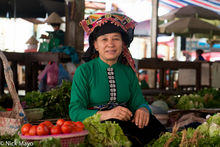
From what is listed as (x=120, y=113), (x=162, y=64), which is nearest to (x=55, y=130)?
(x=120, y=113)

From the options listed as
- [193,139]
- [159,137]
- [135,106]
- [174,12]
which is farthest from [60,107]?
[174,12]

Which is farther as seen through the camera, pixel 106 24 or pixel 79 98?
pixel 106 24

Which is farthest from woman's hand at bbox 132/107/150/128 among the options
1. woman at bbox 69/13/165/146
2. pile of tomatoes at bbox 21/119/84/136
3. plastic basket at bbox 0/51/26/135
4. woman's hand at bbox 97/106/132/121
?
plastic basket at bbox 0/51/26/135

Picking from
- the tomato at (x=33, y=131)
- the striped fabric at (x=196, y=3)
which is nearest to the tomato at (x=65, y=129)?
the tomato at (x=33, y=131)

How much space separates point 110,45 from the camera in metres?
2.35

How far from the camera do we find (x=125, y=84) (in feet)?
8.11

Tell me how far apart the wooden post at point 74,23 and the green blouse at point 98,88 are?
112 inches

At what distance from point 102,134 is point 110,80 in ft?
2.22

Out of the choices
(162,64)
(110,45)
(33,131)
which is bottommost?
(33,131)

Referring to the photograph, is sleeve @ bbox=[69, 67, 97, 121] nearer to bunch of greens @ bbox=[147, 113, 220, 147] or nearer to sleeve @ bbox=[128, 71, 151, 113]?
sleeve @ bbox=[128, 71, 151, 113]

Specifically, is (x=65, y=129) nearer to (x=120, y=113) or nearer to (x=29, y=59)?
(x=120, y=113)

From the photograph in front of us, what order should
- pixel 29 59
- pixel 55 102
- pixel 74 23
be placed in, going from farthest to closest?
pixel 29 59, pixel 74 23, pixel 55 102

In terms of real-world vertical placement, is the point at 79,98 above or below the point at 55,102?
above

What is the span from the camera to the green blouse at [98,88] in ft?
7.38
